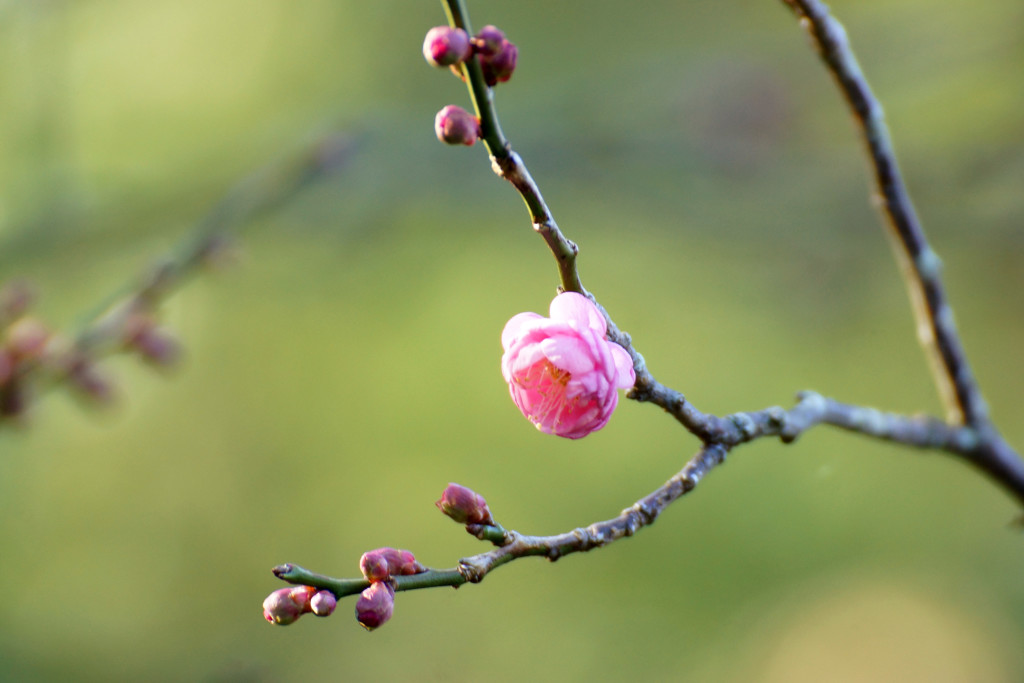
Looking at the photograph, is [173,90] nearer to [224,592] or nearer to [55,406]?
[55,406]

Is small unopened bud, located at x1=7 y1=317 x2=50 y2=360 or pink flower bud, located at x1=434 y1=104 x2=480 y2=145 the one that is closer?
pink flower bud, located at x1=434 y1=104 x2=480 y2=145

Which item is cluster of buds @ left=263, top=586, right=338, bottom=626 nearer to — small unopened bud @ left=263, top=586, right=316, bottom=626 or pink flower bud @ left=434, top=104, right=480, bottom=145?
small unopened bud @ left=263, top=586, right=316, bottom=626

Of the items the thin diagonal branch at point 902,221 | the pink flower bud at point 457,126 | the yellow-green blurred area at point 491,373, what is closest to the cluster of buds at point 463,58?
the pink flower bud at point 457,126

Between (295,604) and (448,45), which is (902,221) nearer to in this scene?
(448,45)

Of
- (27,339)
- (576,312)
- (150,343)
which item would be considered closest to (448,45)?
Answer: (576,312)


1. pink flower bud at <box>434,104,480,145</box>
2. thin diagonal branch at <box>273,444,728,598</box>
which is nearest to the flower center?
thin diagonal branch at <box>273,444,728,598</box>

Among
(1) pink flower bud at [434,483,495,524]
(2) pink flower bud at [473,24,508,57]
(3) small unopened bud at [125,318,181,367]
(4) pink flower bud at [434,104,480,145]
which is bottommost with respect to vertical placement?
(1) pink flower bud at [434,483,495,524]
